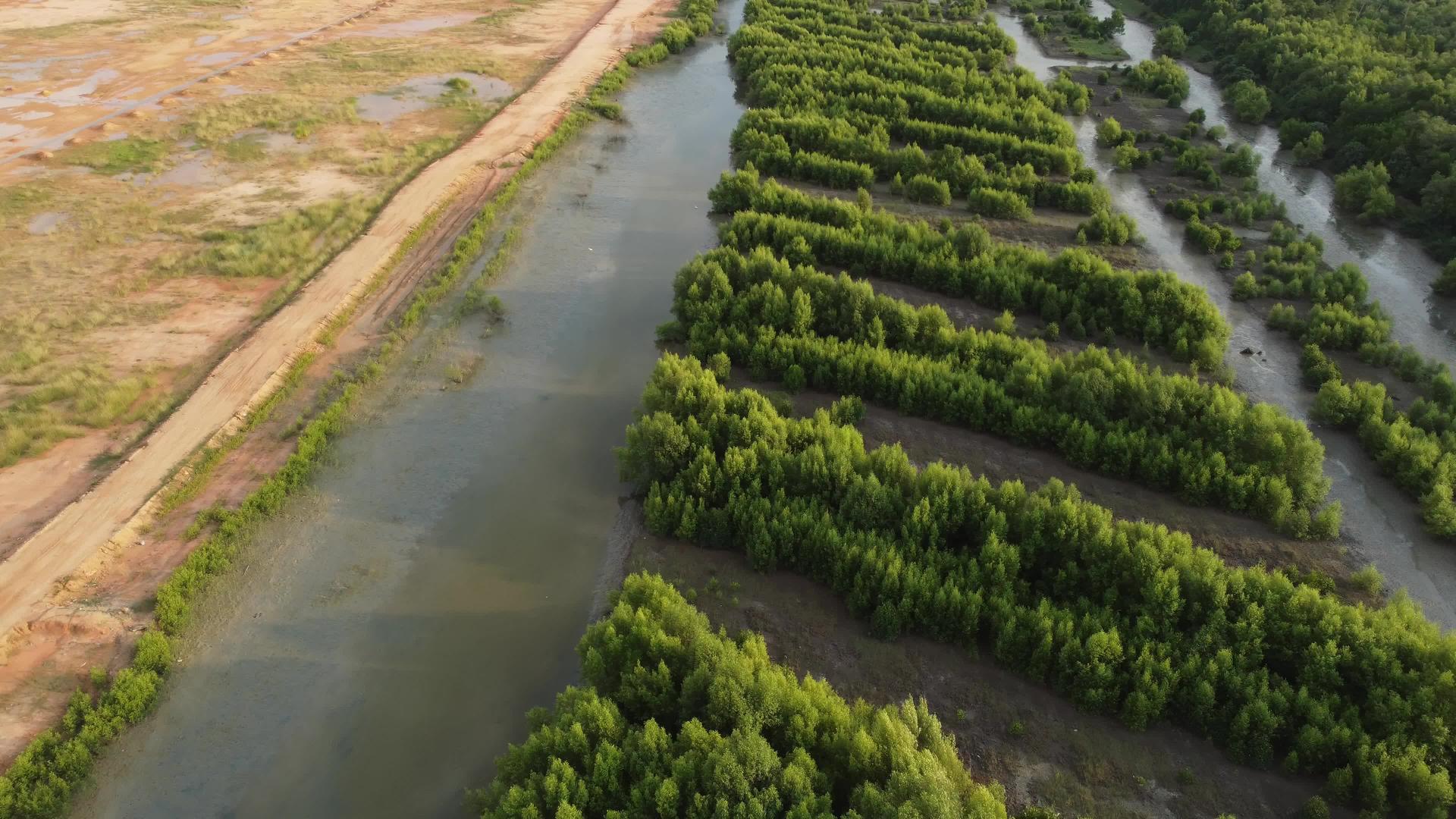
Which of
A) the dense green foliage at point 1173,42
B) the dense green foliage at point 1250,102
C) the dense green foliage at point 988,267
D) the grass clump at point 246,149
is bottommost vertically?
the grass clump at point 246,149

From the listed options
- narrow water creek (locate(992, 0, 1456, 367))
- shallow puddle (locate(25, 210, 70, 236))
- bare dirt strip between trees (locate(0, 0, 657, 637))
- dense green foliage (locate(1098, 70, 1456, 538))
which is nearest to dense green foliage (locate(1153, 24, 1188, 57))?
narrow water creek (locate(992, 0, 1456, 367))

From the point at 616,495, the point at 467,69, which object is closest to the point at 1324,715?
the point at 616,495

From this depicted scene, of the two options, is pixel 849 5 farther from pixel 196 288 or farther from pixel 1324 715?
pixel 1324 715

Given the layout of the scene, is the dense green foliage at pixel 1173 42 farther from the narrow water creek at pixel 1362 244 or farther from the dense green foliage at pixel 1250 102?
the dense green foliage at pixel 1250 102

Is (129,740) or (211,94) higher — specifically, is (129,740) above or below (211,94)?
below

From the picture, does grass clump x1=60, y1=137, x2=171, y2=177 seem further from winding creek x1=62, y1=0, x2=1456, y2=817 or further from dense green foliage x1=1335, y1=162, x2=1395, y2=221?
dense green foliage x1=1335, y1=162, x2=1395, y2=221

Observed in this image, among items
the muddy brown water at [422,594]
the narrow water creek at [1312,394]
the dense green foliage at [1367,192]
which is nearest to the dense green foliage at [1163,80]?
the narrow water creek at [1312,394]

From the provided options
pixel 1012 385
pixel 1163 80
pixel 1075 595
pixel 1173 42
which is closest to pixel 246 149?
pixel 1012 385
